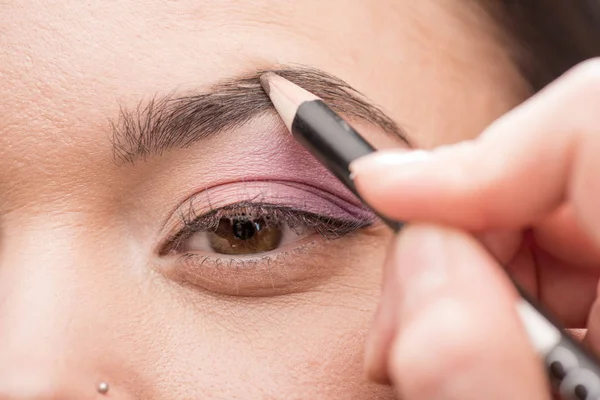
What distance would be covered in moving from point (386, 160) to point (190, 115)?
Result: 347mm

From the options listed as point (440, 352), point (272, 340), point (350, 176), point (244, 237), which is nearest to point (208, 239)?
point (244, 237)

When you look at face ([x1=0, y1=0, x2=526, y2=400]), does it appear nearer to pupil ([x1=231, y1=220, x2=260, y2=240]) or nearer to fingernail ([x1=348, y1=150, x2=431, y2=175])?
pupil ([x1=231, y1=220, x2=260, y2=240])

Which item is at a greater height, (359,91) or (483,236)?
(359,91)

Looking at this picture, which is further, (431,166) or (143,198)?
(143,198)

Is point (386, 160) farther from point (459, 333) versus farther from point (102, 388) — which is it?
point (102, 388)

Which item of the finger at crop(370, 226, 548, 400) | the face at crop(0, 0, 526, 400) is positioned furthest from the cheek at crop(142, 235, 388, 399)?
the finger at crop(370, 226, 548, 400)

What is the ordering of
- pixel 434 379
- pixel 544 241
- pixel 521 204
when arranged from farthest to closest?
pixel 544 241
pixel 521 204
pixel 434 379

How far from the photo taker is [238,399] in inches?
30.9

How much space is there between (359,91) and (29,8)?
430mm

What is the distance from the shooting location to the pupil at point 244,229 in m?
0.89

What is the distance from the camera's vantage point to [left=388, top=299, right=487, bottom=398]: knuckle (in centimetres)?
46

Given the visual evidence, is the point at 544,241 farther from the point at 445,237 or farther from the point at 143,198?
the point at 143,198

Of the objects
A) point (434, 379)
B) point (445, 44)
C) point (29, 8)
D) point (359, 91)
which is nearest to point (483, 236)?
point (434, 379)

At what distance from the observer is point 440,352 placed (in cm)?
46
